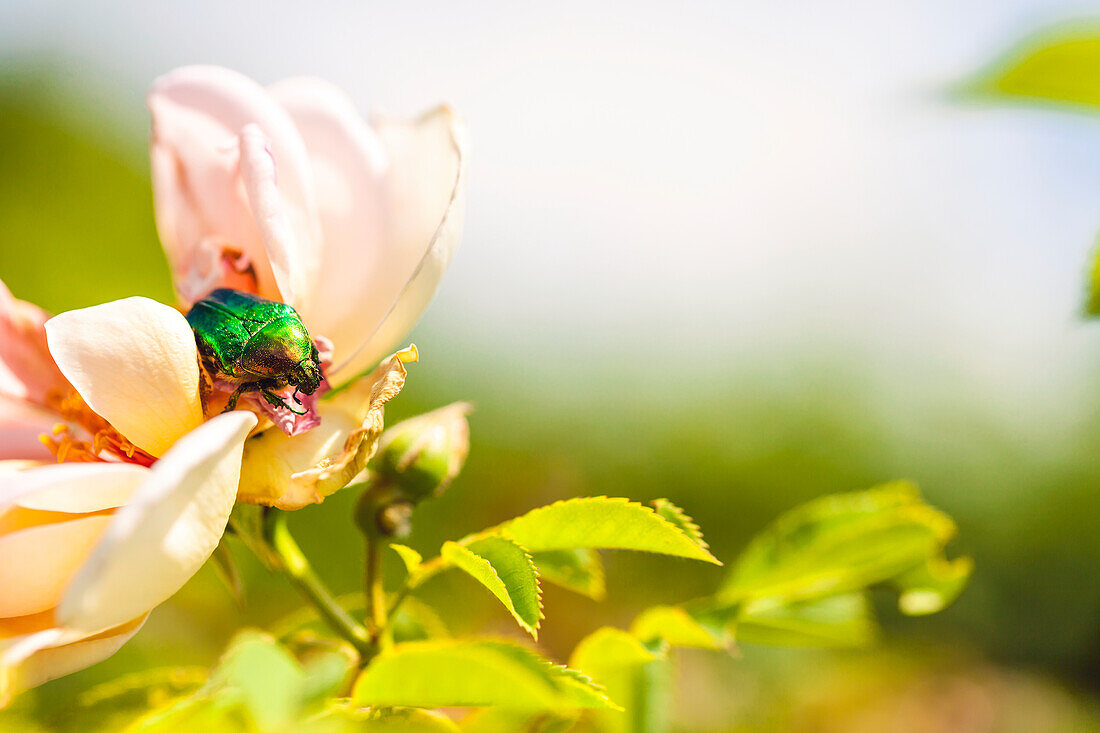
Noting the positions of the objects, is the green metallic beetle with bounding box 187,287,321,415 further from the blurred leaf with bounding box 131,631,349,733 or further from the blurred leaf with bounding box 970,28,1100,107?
the blurred leaf with bounding box 970,28,1100,107

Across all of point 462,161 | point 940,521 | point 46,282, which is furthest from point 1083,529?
point 46,282

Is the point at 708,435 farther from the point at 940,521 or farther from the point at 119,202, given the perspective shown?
the point at 940,521

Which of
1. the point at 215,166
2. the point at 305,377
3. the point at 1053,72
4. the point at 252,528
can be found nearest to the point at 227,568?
the point at 252,528

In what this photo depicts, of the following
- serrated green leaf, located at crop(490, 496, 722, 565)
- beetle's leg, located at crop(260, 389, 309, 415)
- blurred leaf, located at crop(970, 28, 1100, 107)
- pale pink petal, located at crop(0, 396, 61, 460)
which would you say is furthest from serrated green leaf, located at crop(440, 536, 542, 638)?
blurred leaf, located at crop(970, 28, 1100, 107)

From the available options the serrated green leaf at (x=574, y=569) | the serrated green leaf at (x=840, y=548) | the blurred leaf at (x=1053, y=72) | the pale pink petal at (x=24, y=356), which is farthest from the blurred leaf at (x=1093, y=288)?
the pale pink petal at (x=24, y=356)

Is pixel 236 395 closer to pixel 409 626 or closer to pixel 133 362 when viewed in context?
pixel 133 362

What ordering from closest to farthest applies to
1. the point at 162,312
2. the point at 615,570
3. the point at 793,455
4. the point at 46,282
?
the point at 162,312 → the point at 46,282 → the point at 615,570 → the point at 793,455
